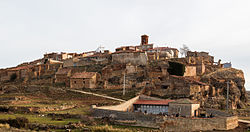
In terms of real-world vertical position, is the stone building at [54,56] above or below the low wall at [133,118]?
above

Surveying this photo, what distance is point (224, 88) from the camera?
50.7 m

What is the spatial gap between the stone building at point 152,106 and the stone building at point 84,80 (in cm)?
1506

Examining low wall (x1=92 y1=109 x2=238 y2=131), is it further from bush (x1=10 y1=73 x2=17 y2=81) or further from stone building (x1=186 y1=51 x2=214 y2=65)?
bush (x1=10 y1=73 x2=17 y2=81)

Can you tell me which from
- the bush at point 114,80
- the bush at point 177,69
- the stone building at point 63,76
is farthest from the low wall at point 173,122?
the stone building at point 63,76

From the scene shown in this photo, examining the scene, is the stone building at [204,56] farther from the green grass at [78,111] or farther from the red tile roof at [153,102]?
the green grass at [78,111]

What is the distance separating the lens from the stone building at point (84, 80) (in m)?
56.0

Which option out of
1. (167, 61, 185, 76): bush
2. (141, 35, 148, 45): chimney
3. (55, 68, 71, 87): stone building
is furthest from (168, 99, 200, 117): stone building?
(141, 35, 148, 45): chimney

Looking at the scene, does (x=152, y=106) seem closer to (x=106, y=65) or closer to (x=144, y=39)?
(x=106, y=65)

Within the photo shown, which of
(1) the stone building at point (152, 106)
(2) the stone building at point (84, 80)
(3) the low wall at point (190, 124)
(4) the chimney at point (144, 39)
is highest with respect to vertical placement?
(4) the chimney at point (144, 39)

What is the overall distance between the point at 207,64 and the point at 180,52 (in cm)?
1542

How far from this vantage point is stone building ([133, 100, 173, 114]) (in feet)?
129

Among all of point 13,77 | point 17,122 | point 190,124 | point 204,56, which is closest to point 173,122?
point 190,124

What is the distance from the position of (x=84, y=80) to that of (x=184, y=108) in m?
26.1

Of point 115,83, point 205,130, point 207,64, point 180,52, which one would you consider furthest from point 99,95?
point 180,52
